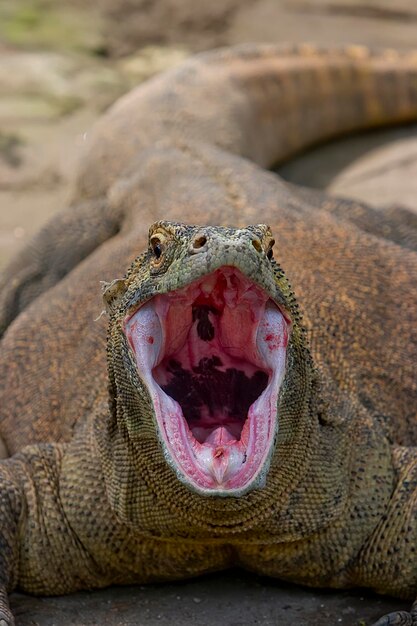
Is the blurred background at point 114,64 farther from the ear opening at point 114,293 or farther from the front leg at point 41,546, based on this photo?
the ear opening at point 114,293

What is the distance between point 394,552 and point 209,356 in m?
1.04

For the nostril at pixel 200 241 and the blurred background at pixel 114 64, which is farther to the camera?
the blurred background at pixel 114 64

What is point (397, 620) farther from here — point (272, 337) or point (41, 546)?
point (41, 546)

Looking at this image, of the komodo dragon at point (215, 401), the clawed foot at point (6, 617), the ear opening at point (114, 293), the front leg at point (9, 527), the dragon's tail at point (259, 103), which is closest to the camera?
the komodo dragon at point (215, 401)

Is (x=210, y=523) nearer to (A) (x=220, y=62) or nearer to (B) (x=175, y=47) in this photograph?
(A) (x=220, y=62)

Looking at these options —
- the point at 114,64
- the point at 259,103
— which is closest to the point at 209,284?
the point at 259,103

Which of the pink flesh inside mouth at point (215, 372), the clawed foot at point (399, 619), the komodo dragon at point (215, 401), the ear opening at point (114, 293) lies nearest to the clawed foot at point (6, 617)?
the komodo dragon at point (215, 401)

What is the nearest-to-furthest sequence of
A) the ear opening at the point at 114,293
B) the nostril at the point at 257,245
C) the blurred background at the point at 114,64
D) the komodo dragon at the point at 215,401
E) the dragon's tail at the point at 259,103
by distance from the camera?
the nostril at the point at 257,245
the komodo dragon at the point at 215,401
the ear opening at the point at 114,293
the dragon's tail at the point at 259,103
the blurred background at the point at 114,64

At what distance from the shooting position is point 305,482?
15.9ft

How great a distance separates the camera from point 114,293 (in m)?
4.71

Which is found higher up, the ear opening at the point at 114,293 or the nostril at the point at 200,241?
the nostril at the point at 200,241

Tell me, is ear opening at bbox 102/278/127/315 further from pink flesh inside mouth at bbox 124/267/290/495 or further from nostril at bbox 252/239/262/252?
nostril at bbox 252/239/262/252

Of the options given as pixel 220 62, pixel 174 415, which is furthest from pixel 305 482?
pixel 220 62

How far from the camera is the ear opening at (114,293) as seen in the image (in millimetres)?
4660
